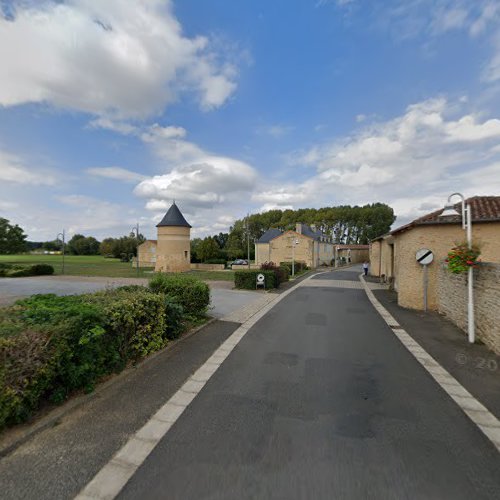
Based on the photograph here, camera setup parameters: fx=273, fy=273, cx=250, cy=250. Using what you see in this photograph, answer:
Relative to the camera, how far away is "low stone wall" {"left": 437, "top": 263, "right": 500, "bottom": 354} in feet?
18.5

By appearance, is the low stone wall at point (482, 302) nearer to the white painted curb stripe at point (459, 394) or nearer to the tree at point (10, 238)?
the white painted curb stripe at point (459, 394)

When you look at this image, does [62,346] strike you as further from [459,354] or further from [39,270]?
[39,270]

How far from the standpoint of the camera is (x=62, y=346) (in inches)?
125

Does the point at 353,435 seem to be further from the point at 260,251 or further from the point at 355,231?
the point at 355,231

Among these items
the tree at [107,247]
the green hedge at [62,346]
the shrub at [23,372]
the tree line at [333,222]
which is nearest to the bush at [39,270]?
the green hedge at [62,346]

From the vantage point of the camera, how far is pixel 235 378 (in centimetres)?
446

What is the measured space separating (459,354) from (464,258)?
2.17m

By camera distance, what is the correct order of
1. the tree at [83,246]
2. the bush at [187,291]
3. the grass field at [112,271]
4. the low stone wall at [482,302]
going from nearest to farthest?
the low stone wall at [482,302], the bush at [187,291], the grass field at [112,271], the tree at [83,246]

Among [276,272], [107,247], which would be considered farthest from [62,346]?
[107,247]

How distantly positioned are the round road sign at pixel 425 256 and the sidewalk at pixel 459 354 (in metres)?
1.83

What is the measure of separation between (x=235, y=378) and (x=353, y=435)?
2002 mm

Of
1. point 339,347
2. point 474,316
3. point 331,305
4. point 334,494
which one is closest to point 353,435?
point 334,494

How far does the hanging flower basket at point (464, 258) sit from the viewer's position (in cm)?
621

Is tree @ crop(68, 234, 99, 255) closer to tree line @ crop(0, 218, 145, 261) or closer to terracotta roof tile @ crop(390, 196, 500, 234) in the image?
tree line @ crop(0, 218, 145, 261)
